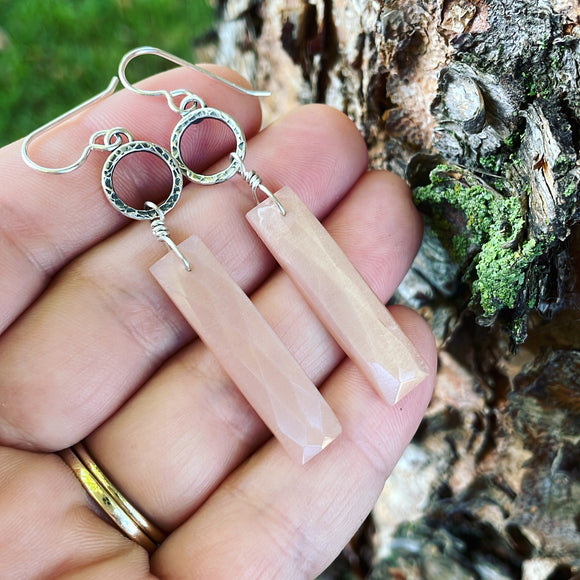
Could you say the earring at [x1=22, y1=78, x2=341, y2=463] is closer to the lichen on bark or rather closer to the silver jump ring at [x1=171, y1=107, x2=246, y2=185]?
the silver jump ring at [x1=171, y1=107, x2=246, y2=185]

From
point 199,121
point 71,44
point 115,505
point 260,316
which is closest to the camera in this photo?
point 115,505

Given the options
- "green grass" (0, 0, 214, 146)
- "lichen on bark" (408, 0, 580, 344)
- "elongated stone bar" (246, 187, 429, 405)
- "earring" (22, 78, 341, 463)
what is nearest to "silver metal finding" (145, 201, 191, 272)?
"earring" (22, 78, 341, 463)

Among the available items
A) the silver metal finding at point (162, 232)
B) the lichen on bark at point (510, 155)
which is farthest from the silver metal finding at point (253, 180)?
the lichen on bark at point (510, 155)

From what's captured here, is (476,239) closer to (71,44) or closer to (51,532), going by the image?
(51,532)

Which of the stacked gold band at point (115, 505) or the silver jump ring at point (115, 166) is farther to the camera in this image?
the silver jump ring at point (115, 166)

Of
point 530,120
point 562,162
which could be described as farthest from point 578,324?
point 530,120

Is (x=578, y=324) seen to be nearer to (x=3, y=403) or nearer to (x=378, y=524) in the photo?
(x=378, y=524)

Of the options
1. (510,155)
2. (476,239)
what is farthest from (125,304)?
(510,155)

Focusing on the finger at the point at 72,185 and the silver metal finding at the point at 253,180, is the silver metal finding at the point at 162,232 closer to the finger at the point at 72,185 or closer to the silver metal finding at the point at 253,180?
the finger at the point at 72,185
